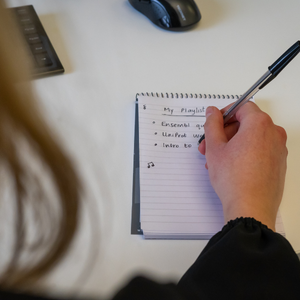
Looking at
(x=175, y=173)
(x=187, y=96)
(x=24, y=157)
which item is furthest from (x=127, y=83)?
(x=24, y=157)

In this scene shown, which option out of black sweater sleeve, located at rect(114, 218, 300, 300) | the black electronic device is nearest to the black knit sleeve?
black sweater sleeve, located at rect(114, 218, 300, 300)

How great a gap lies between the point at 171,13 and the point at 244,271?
570 mm

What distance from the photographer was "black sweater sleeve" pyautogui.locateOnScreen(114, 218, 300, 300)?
11.7 inches

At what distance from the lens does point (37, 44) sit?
580mm

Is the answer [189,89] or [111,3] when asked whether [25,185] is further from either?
[111,3]

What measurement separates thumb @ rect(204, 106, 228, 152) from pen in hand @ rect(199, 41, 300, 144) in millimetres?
19

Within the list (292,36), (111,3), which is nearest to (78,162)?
(111,3)

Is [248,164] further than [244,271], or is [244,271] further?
[248,164]

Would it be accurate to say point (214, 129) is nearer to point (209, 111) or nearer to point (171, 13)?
point (209, 111)

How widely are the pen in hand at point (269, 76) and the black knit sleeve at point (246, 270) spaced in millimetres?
211

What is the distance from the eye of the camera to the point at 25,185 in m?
0.25

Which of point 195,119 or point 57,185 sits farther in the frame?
point 195,119

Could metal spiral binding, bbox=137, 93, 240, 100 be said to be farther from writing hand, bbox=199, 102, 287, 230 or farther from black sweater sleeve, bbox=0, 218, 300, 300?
black sweater sleeve, bbox=0, 218, 300, 300

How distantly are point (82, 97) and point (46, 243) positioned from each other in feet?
1.11
